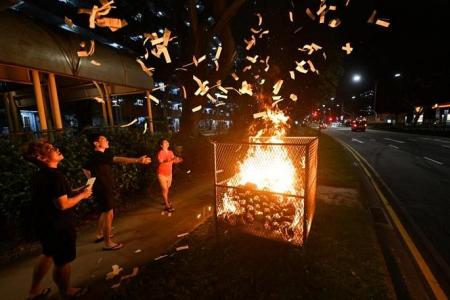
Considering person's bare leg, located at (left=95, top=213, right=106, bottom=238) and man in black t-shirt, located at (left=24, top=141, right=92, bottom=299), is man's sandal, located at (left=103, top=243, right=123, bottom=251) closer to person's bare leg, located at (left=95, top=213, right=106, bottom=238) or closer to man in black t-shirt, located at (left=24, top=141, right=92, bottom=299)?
person's bare leg, located at (left=95, top=213, right=106, bottom=238)

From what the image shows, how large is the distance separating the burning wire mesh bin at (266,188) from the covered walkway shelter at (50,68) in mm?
4439

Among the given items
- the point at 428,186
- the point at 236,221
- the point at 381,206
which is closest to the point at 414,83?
the point at 428,186

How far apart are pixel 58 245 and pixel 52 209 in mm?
457

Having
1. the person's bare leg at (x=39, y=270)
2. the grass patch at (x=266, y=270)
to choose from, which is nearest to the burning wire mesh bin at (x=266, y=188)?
the grass patch at (x=266, y=270)

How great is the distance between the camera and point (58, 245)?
2859 mm

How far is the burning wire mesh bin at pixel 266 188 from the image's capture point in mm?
4246

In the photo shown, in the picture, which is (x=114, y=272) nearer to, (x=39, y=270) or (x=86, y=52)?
(x=39, y=270)

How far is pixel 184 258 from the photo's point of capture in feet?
13.1

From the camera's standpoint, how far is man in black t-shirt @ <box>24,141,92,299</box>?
9.04 ft

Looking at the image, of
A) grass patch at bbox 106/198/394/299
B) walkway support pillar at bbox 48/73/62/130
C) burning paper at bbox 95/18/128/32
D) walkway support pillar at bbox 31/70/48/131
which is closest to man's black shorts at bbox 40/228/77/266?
grass patch at bbox 106/198/394/299

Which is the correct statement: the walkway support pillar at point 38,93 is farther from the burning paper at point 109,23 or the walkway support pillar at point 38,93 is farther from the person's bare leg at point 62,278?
the person's bare leg at point 62,278

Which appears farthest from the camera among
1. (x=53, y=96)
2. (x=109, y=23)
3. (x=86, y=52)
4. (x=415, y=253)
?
(x=109, y=23)

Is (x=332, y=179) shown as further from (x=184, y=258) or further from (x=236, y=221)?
(x=184, y=258)

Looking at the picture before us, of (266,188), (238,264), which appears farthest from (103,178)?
(266,188)
